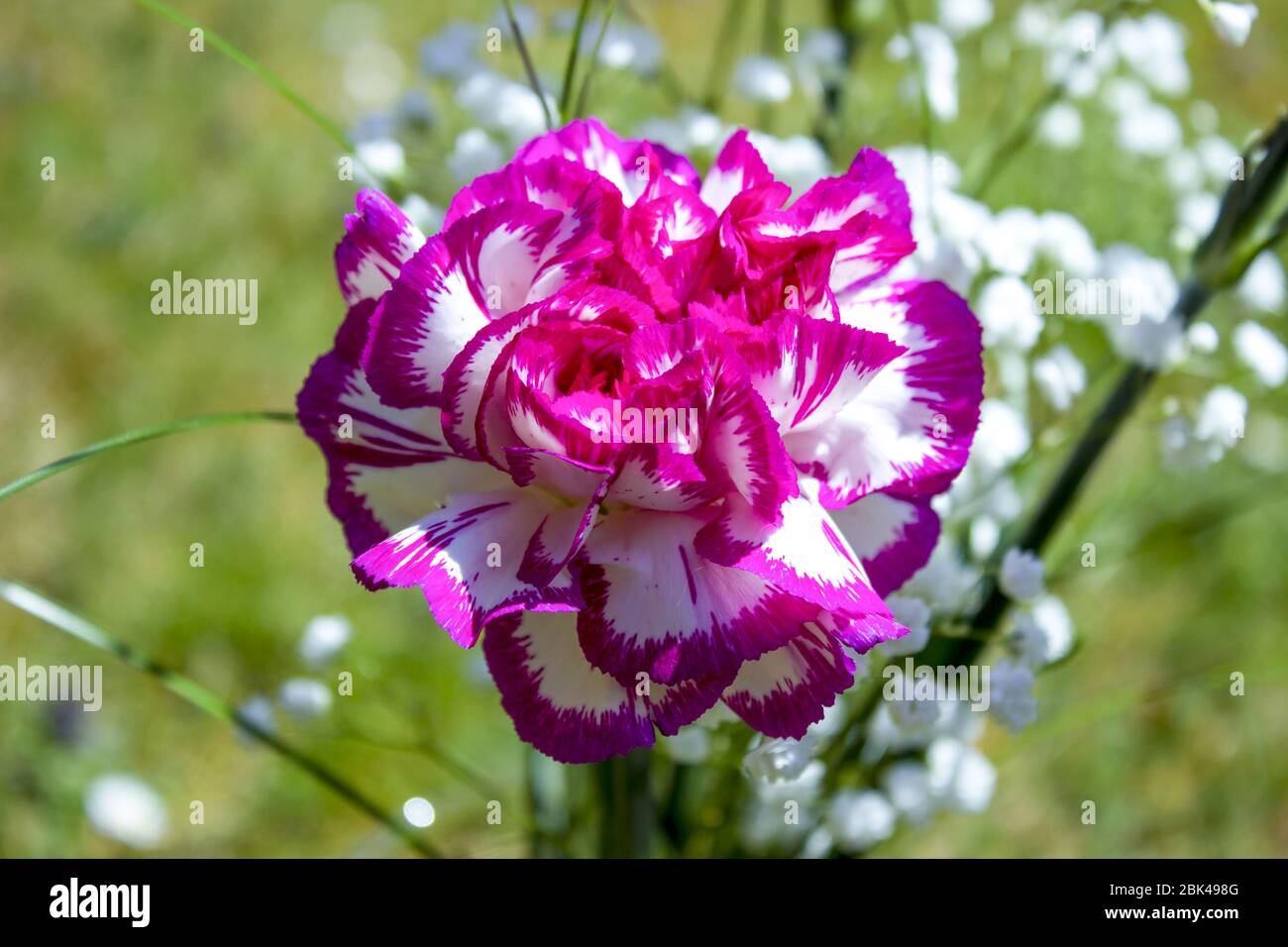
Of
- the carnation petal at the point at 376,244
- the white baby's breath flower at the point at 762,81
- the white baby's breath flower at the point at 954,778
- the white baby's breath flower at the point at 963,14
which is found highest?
the white baby's breath flower at the point at 963,14

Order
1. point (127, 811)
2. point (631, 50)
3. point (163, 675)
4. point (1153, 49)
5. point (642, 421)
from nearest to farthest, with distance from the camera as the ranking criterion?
1. point (642, 421)
2. point (163, 675)
3. point (631, 50)
4. point (1153, 49)
5. point (127, 811)

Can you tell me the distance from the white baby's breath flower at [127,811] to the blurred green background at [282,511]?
0.04ft

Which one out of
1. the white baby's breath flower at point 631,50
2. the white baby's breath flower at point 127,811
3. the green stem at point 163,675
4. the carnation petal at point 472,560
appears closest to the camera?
the carnation petal at point 472,560

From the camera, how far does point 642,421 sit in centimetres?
32

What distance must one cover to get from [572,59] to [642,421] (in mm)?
133

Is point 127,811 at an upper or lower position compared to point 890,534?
lower

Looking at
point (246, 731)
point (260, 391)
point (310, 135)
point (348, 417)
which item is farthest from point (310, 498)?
point (348, 417)

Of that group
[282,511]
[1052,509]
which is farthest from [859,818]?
[282,511]

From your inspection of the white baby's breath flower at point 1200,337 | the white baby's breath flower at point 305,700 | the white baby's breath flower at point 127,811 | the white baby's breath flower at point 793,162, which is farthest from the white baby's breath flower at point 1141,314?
the white baby's breath flower at point 127,811

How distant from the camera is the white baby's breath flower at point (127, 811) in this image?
85 cm

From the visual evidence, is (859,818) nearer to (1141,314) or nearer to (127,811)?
(1141,314)

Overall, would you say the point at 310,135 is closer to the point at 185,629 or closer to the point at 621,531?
the point at 185,629

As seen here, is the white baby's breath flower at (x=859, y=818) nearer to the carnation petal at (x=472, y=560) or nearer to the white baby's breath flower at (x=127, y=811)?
the carnation petal at (x=472, y=560)

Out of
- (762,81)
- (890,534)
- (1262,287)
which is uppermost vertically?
(762,81)
